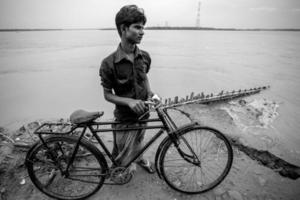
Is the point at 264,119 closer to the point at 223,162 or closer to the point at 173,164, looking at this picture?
the point at 223,162

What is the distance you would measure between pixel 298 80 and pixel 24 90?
19.7 meters

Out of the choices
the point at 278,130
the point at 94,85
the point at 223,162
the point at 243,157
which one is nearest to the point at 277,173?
the point at 243,157

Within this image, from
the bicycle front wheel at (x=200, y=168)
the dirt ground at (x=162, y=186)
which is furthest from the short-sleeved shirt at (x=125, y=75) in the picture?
the dirt ground at (x=162, y=186)

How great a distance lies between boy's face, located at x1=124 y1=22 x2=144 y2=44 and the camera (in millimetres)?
1778

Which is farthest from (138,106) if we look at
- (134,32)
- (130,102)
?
(134,32)

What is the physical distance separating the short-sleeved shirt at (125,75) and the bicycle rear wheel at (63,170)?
0.73m

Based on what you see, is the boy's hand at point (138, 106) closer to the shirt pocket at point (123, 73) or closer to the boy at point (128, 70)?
the boy at point (128, 70)

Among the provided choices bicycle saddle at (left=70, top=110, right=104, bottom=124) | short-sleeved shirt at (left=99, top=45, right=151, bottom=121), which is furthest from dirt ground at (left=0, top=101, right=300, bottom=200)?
bicycle saddle at (left=70, top=110, right=104, bottom=124)

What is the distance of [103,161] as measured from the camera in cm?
211

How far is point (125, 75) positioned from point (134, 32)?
0.48 metres

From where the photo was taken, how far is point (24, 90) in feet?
32.1

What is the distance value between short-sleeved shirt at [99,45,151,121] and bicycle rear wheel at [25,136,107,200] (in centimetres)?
73

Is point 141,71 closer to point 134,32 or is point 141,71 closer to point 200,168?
point 134,32

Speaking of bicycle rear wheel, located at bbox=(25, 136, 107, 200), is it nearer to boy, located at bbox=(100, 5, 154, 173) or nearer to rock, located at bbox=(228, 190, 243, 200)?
boy, located at bbox=(100, 5, 154, 173)
